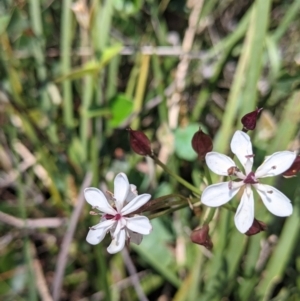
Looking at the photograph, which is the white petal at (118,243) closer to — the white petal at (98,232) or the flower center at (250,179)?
the white petal at (98,232)

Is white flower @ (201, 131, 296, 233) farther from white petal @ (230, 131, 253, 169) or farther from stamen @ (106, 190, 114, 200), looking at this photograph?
stamen @ (106, 190, 114, 200)

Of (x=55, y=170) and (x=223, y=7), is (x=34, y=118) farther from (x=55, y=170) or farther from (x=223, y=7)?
(x=223, y=7)

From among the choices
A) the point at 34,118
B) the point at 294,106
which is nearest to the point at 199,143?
the point at 294,106

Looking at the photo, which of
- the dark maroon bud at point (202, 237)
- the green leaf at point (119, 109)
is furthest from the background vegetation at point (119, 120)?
the dark maroon bud at point (202, 237)

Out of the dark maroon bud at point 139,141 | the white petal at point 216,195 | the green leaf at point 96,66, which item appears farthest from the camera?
the green leaf at point 96,66

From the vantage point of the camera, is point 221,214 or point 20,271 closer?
point 221,214

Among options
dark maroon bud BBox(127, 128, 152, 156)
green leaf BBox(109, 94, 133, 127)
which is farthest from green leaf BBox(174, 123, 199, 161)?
dark maroon bud BBox(127, 128, 152, 156)
